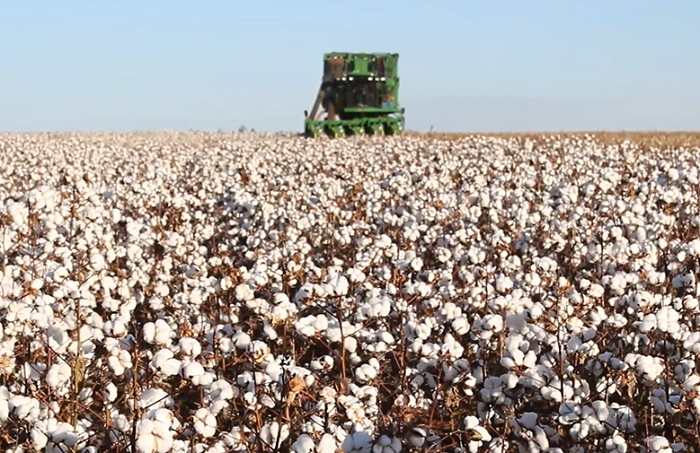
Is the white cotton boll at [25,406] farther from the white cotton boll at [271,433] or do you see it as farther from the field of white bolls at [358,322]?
the white cotton boll at [271,433]

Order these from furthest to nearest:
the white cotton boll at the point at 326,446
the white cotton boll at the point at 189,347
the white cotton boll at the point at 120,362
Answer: the white cotton boll at the point at 120,362 < the white cotton boll at the point at 189,347 < the white cotton boll at the point at 326,446

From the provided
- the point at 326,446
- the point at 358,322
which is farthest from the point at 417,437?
the point at 358,322

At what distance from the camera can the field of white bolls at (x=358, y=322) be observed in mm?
4121

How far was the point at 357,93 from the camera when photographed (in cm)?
2950

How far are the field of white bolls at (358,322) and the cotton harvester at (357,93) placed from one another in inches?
691

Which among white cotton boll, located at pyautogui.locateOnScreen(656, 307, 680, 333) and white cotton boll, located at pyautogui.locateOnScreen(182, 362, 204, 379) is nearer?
white cotton boll, located at pyautogui.locateOnScreen(182, 362, 204, 379)

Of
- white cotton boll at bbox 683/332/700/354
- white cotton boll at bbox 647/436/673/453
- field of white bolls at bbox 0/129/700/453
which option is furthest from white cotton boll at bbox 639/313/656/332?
white cotton boll at bbox 647/436/673/453

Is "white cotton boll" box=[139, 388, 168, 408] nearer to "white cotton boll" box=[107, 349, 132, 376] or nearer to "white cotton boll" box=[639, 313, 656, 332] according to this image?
"white cotton boll" box=[107, 349, 132, 376]

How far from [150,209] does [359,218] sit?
262 cm

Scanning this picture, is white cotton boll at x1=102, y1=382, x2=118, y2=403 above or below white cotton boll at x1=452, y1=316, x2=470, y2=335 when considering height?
below

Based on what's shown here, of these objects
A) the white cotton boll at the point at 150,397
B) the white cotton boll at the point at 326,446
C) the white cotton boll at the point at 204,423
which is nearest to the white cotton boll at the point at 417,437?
the white cotton boll at the point at 326,446

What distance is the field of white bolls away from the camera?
13.5ft

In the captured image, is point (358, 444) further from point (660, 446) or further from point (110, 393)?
point (110, 393)

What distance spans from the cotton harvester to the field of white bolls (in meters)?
17.5
